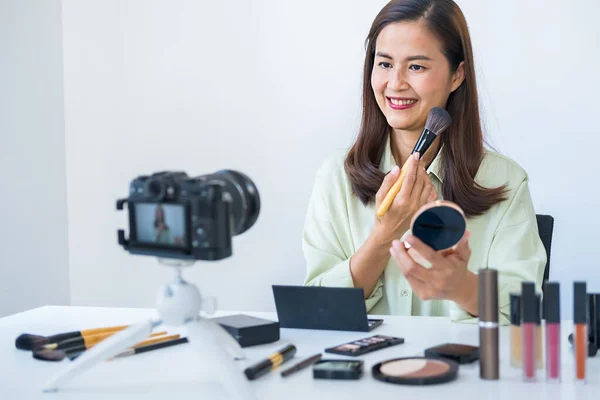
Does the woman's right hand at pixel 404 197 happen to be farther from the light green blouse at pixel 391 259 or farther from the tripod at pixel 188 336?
the tripod at pixel 188 336

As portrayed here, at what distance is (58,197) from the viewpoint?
9.23ft

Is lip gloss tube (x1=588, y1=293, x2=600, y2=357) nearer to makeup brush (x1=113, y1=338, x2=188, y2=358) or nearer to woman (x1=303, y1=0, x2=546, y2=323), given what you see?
woman (x1=303, y1=0, x2=546, y2=323)

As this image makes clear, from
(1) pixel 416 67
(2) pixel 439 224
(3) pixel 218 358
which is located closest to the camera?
(3) pixel 218 358

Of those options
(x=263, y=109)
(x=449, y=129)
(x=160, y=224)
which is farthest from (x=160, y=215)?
(x=263, y=109)

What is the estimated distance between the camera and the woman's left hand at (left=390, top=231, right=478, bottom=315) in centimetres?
122

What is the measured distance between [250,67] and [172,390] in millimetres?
1768

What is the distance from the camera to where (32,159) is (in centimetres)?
270

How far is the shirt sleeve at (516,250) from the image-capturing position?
1.48 metres

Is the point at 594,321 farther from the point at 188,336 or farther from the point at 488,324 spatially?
the point at 188,336

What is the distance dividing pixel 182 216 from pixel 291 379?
9.8 inches

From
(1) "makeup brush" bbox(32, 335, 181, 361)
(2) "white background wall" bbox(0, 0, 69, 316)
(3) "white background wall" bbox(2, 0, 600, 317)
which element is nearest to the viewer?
(1) "makeup brush" bbox(32, 335, 181, 361)

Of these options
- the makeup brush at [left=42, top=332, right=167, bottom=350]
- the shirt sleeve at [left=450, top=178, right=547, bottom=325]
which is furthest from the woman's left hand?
the makeup brush at [left=42, top=332, right=167, bottom=350]

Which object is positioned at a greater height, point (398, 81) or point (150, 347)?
point (398, 81)

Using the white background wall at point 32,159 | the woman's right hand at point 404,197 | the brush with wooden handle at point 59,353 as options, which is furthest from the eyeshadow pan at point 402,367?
the white background wall at point 32,159
